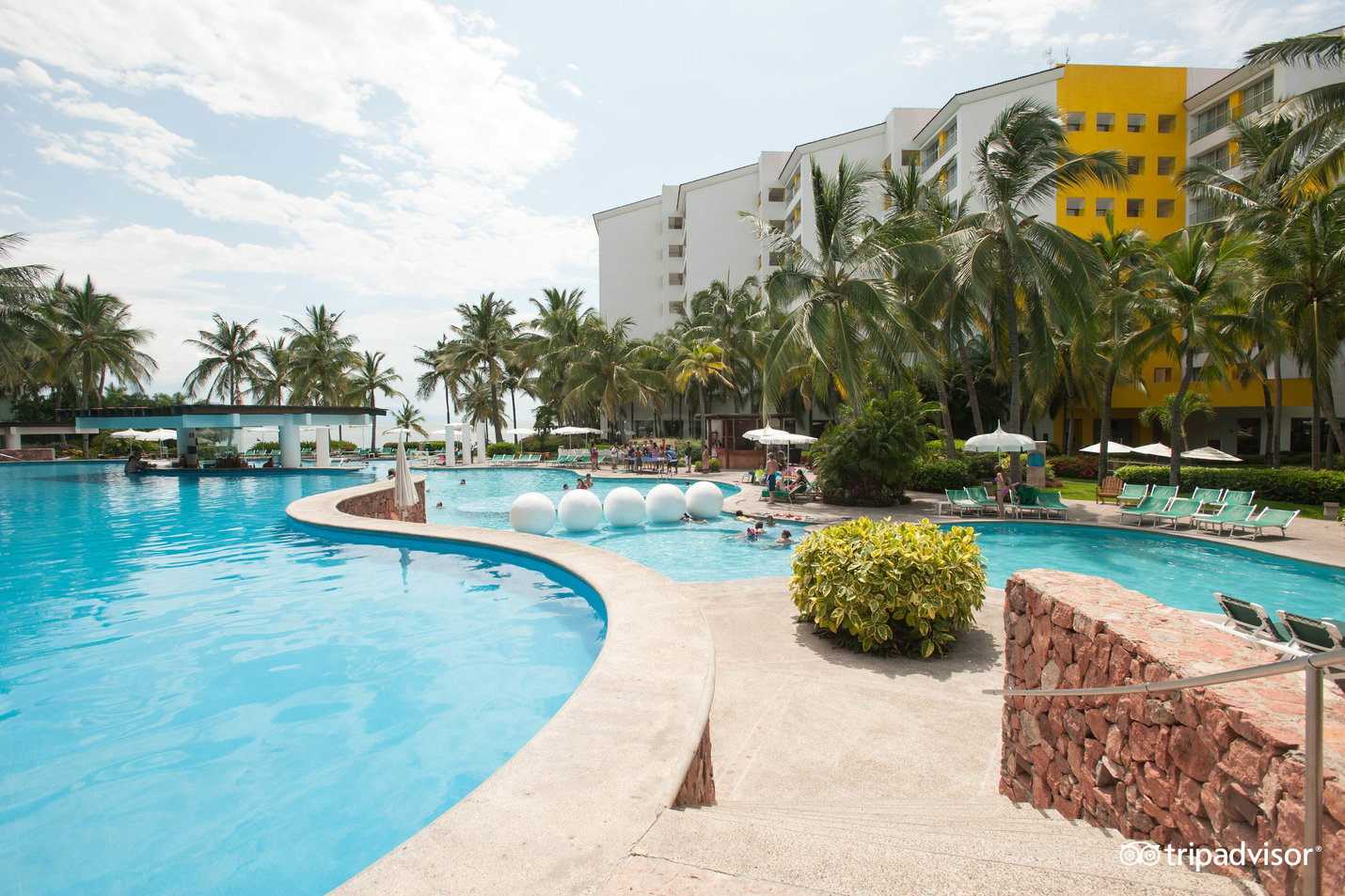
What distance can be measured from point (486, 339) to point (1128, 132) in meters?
39.7

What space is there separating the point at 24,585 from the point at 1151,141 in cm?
4787

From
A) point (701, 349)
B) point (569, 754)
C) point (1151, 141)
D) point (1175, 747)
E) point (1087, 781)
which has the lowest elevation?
point (1087, 781)

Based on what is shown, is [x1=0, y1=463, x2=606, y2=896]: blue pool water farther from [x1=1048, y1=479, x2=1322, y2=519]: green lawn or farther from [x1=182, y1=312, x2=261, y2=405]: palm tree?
[x1=182, y1=312, x2=261, y2=405]: palm tree

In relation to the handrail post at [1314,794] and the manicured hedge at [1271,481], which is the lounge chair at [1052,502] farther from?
the handrail post at [1314,794]

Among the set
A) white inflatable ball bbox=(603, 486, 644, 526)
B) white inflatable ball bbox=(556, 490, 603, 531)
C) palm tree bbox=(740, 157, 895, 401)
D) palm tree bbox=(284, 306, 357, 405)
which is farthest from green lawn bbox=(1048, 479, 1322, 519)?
palm tree bbox=(284, 306, 357, 405)

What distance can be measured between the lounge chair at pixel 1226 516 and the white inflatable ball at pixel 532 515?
14547mm

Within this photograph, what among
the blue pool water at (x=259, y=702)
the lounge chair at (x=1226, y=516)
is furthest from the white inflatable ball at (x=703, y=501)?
the lounge chair at (x=1226, y=516)

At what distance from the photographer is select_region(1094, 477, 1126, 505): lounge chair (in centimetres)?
1927

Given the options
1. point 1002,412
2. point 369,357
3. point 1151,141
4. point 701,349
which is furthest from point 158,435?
point 1151,141

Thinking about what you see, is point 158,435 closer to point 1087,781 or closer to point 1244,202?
point 1087,781

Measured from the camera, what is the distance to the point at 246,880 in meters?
3.87

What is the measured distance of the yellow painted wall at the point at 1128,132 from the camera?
33781mm

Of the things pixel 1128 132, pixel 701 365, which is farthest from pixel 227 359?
pixel 1128 132

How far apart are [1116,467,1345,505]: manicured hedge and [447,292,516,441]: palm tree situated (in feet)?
120
